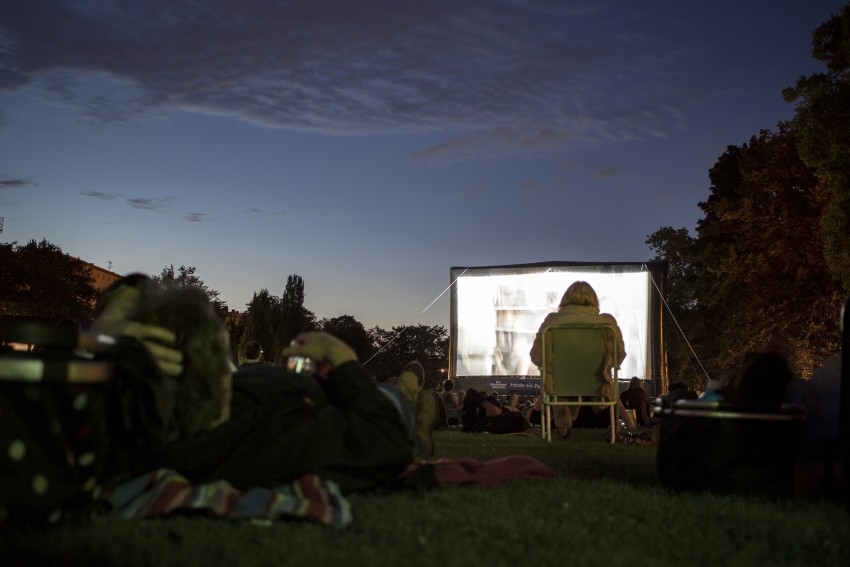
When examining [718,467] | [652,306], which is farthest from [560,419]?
[652,306]

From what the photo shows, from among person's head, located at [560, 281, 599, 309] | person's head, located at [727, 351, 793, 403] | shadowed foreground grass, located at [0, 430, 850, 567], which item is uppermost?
person's head, located at [560, 281, 599, 309]

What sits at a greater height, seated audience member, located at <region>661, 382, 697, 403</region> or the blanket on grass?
seated audience member, located at <region>661, 382, 697, 403</region>

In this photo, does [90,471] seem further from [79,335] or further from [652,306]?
[652,306]

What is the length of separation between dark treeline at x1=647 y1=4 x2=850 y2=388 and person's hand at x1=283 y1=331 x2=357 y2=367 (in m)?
14.6

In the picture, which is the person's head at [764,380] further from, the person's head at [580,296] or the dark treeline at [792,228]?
the dark treeline at [792,228]

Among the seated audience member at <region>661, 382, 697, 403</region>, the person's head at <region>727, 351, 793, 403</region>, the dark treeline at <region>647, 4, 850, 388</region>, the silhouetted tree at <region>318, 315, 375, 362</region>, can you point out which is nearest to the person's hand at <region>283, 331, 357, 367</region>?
the seated audience member at <region>661, 382, 697, 403</region>

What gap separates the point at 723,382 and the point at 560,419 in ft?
8.81

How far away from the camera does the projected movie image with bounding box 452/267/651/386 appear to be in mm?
17812

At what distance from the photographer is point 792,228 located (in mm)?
23031

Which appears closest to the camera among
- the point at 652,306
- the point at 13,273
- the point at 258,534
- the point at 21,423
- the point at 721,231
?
the point at 21,423

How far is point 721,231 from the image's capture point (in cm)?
2719

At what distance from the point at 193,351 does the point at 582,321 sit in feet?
20.0

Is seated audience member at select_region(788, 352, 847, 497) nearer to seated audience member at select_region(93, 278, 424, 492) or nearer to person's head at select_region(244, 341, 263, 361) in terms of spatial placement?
seated audience member at select_region(93, 278, 424, 492)

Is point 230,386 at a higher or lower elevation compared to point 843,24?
lower
